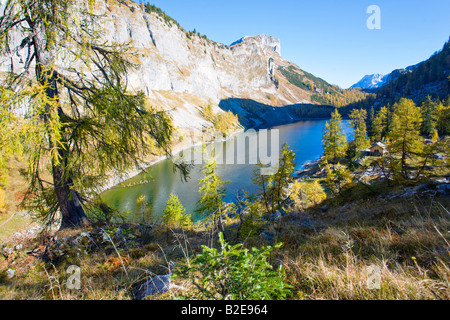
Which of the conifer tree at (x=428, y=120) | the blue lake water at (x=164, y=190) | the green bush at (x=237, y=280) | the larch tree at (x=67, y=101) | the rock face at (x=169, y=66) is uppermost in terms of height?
the rock face at (x=169, y=66)

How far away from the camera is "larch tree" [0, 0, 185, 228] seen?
3693 mm

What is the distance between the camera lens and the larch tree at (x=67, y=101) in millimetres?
3693

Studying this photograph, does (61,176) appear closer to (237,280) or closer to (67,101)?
(67,101)

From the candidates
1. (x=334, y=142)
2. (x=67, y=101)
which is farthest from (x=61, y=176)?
(x=334, y=142)

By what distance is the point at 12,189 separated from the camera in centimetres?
2338

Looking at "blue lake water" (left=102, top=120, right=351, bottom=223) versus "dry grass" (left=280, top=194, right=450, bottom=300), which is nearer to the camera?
"dry grass" (left=280, top=194, right=450, bottom=300)

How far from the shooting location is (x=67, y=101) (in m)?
5.32

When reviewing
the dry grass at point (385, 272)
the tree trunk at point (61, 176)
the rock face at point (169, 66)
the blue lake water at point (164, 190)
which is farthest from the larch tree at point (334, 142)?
the rock face at point (169, 66)

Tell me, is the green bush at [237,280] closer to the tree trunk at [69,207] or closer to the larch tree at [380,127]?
the tree trunk at [69,207]

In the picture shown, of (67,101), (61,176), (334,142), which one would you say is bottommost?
(61,176)

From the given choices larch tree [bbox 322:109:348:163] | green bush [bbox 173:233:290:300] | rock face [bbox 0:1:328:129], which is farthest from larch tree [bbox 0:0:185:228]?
rock face [bbox 0:1:328:129]

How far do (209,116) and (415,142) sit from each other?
86.9m

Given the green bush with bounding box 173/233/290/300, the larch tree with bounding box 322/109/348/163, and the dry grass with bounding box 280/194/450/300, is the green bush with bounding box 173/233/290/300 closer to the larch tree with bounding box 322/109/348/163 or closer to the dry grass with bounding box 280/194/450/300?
the dry grass with bounding box 280/194/450/300
